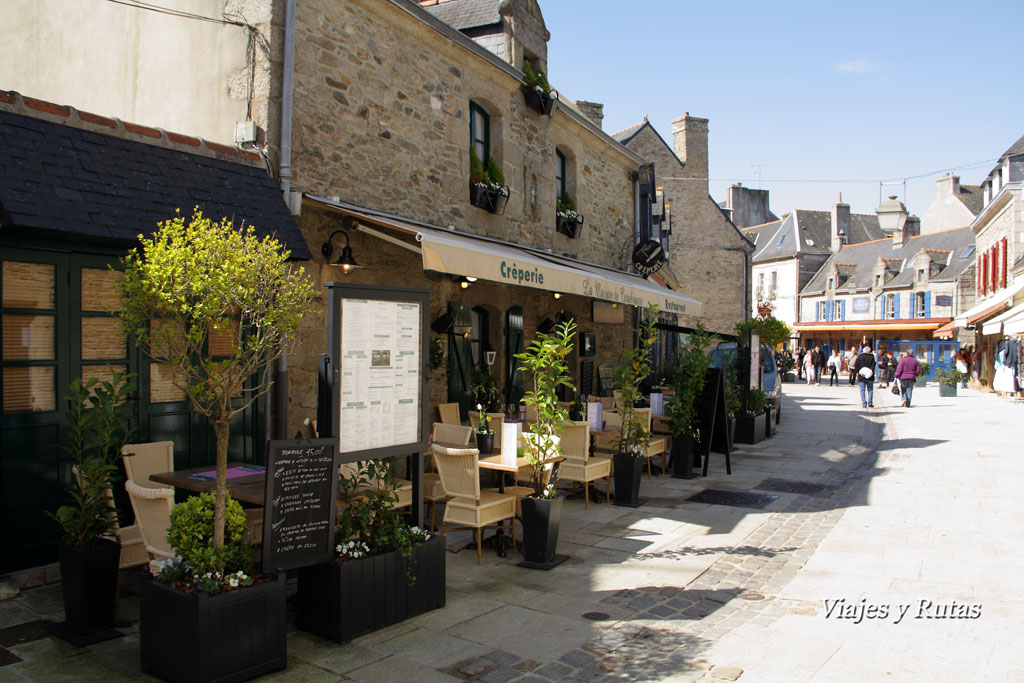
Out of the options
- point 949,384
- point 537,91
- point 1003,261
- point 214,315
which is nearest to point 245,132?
point 214,315

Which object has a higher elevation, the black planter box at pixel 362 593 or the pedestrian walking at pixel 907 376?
the pedestrian walking at pixel 907 376

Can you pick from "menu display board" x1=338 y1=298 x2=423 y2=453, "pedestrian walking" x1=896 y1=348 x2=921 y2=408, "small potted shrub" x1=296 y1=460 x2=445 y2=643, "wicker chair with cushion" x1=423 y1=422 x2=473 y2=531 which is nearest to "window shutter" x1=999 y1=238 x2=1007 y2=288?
"pedestrian walking" x1=896 y1=348 x2=921 y2=408

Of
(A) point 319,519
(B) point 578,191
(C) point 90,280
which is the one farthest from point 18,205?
(B) point 578,191

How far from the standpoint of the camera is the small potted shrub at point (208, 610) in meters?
3.48

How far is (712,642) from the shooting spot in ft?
14.1

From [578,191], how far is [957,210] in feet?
128

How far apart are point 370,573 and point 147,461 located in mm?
2164

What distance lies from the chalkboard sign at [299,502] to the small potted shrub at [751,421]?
993 cm

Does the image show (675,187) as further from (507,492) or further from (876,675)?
(876,675)

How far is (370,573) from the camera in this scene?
4.30m

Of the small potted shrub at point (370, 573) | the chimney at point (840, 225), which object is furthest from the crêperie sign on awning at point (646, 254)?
A: the chimney at point (840, 225)

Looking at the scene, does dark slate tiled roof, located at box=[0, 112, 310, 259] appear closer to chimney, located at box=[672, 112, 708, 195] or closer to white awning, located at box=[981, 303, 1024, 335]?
white awning, located at box=[981, 303, 1024, 335]

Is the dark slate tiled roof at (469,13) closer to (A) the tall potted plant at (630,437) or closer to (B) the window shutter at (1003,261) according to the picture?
(A) the tall potted plant at (630,437)

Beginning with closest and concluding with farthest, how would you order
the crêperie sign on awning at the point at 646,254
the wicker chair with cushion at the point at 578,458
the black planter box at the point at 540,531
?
1. the black planter box at the point at 540,531
2. the wicker chair with cushion at the point at 578,458
3. the crêperie sign on awning at the point at 646,254
